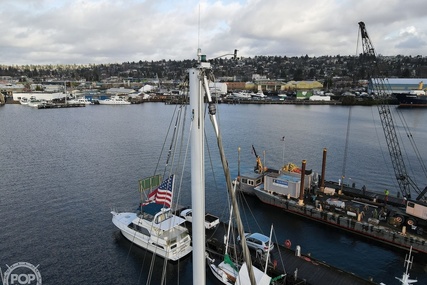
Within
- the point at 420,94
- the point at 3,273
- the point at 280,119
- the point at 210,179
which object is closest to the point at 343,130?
the point at 280,119

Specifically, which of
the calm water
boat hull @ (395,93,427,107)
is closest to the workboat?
the calm water

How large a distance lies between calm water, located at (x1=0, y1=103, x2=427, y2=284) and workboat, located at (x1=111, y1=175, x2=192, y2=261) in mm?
982

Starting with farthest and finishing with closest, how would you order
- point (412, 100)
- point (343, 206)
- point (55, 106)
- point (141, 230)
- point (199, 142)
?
point (55, 106)
point (412, 100)
point (343, 206)
point (141, 230)
point (199, 142)

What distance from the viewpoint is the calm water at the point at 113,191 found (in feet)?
77.9

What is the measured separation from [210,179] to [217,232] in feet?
53.0

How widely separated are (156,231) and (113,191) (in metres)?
16.2

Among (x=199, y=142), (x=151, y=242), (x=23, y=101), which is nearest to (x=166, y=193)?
(x=151, y=242)

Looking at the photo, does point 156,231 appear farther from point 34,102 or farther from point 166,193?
point 34,102

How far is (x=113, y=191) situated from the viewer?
3806cm

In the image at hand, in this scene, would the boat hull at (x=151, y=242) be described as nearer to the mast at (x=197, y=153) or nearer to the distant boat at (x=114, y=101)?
the mast at (x=197, y=153)

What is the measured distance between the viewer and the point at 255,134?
76.2 meters

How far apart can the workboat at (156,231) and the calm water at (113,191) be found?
982 millimetres

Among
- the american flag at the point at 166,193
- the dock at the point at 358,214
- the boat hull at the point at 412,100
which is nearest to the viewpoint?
the american flag at the point at 166,193

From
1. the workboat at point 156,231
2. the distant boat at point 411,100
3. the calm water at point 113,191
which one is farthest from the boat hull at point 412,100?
the workboat at point 156,231
